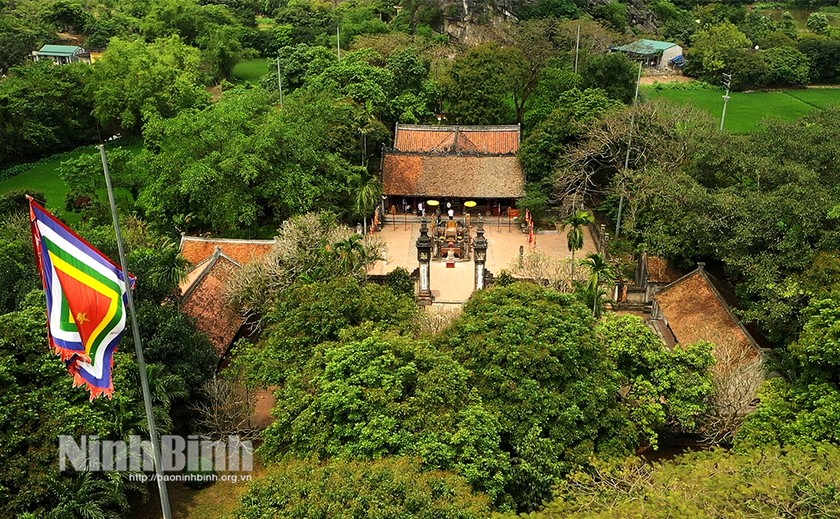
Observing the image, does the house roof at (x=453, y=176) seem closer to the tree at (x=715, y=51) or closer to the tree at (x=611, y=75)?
the tree at (x=611, y=75)

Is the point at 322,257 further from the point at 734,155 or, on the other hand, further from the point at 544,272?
the point at 734,155

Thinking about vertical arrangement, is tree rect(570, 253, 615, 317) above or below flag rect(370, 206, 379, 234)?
above

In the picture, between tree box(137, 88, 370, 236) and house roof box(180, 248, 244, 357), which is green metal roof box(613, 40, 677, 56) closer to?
tree box(137, 88, 370, 236)

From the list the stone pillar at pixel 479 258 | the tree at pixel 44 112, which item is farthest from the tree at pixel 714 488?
the tree at pixel 44 112

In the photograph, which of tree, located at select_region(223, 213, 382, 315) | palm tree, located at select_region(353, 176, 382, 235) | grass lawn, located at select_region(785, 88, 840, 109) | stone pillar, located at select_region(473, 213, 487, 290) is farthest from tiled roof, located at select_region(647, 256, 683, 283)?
grass lawn, located at select_region(785, 88, 840, 109)

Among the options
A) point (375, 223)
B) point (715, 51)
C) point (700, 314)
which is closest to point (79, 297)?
point (700, 314)

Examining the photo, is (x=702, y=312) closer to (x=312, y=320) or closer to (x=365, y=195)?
(x=312, y=320)
